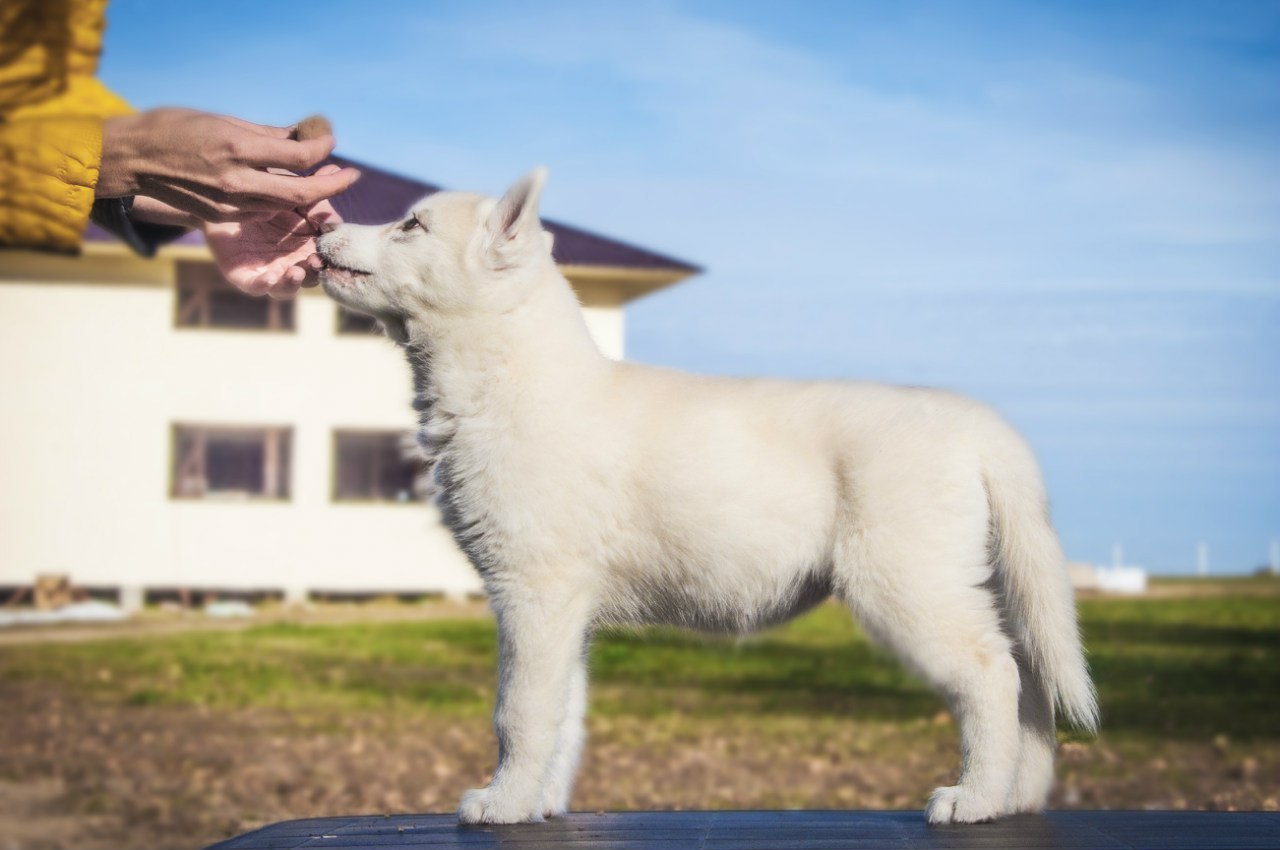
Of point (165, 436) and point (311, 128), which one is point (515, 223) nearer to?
point (311, 128)

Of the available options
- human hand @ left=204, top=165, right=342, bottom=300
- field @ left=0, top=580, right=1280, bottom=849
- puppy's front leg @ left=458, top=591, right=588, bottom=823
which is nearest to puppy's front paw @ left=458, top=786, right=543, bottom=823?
puppy's front leg @ left=458, top=591, right=588, bottom=823

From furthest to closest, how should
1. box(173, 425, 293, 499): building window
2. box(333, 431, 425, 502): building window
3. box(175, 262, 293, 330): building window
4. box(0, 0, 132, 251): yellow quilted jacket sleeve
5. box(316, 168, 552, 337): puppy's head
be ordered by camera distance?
box(333, 431, 425, 502): building window, box(173, 425, 293, 499): building window, box(175, 262, 293, 330): building window, box(316, 168, 552, 337): puppy's head, box(0, 0, 132, 251): yellow quilted jacket sleeve

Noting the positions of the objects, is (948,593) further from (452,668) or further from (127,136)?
(452,668)

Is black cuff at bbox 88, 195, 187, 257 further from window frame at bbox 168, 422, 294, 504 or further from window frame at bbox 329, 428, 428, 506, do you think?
window frame at bbox 168, 422, 294, 504

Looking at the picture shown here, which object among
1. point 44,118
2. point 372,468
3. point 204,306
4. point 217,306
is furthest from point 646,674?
point 44,118

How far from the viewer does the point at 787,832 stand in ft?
13.3

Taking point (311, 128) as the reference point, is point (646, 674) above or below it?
below

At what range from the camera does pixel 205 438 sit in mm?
24438

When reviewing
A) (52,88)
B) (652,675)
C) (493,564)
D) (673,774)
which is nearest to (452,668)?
(652,675)

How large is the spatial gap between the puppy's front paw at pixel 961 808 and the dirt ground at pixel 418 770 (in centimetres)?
402

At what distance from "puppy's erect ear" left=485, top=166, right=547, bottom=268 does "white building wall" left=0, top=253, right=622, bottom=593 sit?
1871 cm

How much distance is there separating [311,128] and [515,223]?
804 millimetres

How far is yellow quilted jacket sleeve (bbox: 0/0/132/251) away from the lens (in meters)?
2.84

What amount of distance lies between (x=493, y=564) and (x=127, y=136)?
1.60 m
